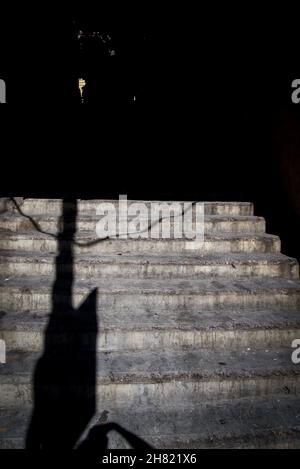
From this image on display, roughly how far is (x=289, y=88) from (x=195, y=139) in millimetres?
5034

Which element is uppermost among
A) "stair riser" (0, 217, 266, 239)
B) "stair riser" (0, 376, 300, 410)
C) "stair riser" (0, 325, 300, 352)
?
"stair riser" (0, 217, 266, 239)

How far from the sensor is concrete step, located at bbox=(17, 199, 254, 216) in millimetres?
4762

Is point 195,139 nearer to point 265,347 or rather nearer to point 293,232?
point 293,232

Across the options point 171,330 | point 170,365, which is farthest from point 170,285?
point 170,365

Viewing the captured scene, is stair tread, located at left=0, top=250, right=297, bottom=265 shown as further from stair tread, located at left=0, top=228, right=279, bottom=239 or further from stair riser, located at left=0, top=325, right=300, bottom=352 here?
stair riser, located at left=0, top=325, right=300, bottom=352

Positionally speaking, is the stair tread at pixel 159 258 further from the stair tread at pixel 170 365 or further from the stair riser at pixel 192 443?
the stair riser at pixel 192 443

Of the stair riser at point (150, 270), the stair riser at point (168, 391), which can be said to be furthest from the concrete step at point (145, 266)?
the stair riser at point (168, 391)

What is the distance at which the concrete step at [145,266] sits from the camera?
12.6 ft

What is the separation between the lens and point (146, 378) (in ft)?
9.27

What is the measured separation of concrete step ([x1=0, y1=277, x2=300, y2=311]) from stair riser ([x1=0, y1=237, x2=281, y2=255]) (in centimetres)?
55

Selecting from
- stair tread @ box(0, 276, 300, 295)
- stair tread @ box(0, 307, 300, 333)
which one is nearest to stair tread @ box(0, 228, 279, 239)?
stair tread @ box(0, 276, 300, 295)

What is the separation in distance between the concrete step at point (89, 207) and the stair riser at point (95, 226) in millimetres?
383

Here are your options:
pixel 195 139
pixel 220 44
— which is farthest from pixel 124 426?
pixel 195 139

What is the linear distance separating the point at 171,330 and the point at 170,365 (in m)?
0.36
